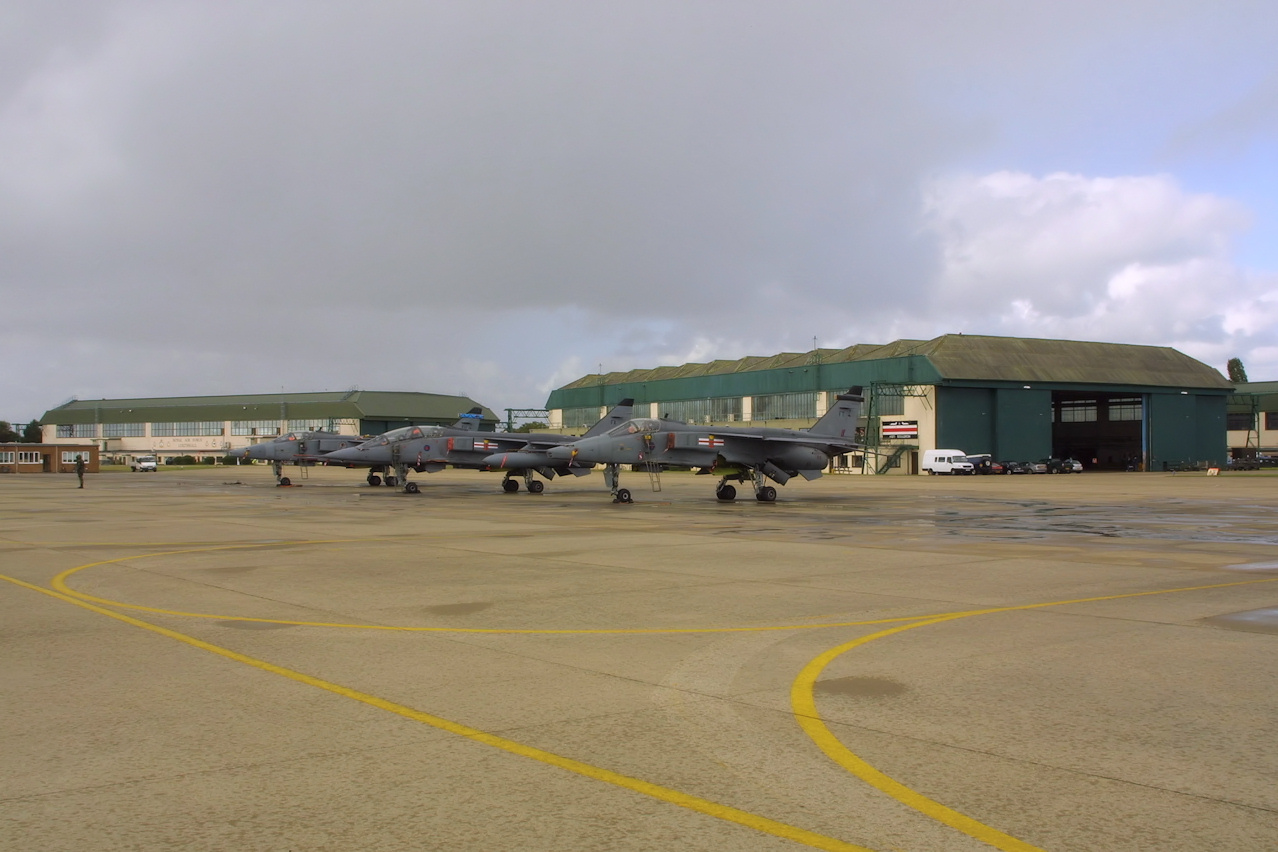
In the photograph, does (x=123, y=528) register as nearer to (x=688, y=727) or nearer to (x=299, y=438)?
(x=688, y=727)

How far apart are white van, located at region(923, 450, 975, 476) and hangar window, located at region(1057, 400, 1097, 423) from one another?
30.4m

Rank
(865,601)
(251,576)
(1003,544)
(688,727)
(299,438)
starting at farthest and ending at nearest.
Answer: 1. (299,438)
2. (1003,544)
3. (251,576)
4. (865,601)
5. (688,727)

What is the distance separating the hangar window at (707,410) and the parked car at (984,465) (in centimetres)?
2595

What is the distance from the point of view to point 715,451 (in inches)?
1238

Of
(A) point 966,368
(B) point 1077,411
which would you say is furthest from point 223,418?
(B) point 1077,411

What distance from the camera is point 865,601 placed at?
10.6m

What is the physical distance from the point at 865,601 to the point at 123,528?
56.5ft

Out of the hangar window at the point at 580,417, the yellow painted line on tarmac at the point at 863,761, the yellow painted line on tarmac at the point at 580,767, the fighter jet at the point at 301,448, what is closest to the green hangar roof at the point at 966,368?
→ the hangar window at the point at 580,417

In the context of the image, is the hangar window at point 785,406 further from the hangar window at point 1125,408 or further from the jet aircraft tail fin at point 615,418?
the jet aircraft tail fin at point 615,418

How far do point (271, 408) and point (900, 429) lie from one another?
3393 inches

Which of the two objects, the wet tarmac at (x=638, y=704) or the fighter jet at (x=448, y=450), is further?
the fighter jet at (x=448, y=450)

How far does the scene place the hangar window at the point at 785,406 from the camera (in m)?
85.3

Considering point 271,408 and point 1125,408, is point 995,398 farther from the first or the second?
point 271,408

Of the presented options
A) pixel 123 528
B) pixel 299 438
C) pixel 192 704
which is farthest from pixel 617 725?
pixel 299 438
